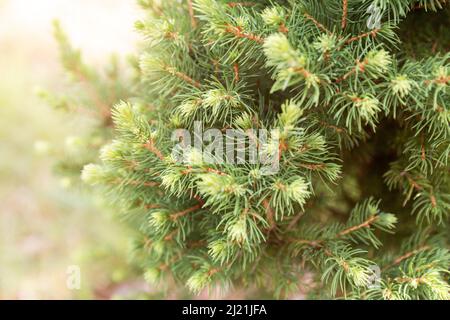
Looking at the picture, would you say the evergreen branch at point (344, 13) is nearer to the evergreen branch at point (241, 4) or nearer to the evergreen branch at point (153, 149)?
the evergreen branch at point (241, 4)

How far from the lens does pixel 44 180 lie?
11.4ft

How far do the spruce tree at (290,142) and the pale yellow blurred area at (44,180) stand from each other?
2.25 feet

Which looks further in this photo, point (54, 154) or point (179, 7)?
point (54, 154)

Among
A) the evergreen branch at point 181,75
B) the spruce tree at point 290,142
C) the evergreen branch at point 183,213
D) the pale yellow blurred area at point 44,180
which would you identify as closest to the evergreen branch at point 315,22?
the spruce tree at point 290,142

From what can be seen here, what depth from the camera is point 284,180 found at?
3.74 ft

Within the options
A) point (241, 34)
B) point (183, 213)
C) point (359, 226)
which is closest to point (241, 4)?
point (241, 34)

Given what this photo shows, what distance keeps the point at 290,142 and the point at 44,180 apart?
2916mm

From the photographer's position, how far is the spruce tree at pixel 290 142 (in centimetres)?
109

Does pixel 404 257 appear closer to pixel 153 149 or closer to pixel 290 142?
pixel 290 142
